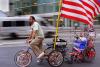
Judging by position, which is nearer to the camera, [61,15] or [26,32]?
[61,15]

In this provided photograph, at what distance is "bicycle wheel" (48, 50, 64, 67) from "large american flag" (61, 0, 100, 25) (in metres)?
1.32

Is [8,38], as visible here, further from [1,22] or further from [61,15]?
[61,15]

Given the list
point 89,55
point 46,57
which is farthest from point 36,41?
point 89,55

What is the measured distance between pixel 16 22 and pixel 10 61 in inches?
486

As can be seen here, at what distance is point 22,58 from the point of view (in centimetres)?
1243

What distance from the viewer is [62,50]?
13.1m

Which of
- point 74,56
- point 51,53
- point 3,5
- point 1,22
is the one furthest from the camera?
point 3,5

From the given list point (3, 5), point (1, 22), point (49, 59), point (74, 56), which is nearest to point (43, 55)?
point (49, 59)

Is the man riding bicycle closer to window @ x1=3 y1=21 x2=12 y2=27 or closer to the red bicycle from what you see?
the red bicycle

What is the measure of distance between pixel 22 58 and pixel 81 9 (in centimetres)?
254

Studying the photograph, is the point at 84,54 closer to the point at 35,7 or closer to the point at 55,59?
the point at 55,59

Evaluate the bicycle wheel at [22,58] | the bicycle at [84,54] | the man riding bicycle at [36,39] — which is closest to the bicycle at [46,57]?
the bicycle wheel at [22,58]

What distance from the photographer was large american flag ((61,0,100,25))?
42.0 feet

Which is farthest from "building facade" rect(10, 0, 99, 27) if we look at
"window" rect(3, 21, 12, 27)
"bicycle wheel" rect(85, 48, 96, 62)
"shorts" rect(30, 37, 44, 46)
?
"shorts" rect(30, 37, 44, 46)
